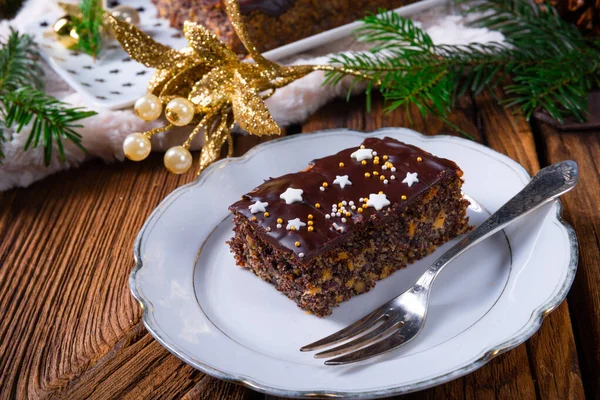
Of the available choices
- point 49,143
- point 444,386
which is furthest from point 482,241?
point 49,143

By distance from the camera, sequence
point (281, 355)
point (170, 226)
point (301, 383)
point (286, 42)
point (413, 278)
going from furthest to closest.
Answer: point (286, 42) → point (170, 226) → point (413, 278) → point (281, 355) → point (301, 383)

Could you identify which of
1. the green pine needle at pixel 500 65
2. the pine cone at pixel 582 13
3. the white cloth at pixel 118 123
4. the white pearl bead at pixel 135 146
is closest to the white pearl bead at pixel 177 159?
the white pearl bead at pixel 135 146

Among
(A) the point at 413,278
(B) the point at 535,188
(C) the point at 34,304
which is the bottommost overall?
(C) the point at 34,304

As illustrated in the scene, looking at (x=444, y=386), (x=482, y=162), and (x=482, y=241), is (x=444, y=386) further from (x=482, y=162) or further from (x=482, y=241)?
(x=482, y=162)

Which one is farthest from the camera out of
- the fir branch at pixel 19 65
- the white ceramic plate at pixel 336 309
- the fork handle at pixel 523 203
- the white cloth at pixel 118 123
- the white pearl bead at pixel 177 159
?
the fir branch at pixel 19 65

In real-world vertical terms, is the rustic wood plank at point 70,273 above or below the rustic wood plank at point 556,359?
below

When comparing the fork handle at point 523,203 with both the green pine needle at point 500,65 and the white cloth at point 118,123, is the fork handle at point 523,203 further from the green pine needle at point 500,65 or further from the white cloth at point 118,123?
the white cloth at point 118,123
